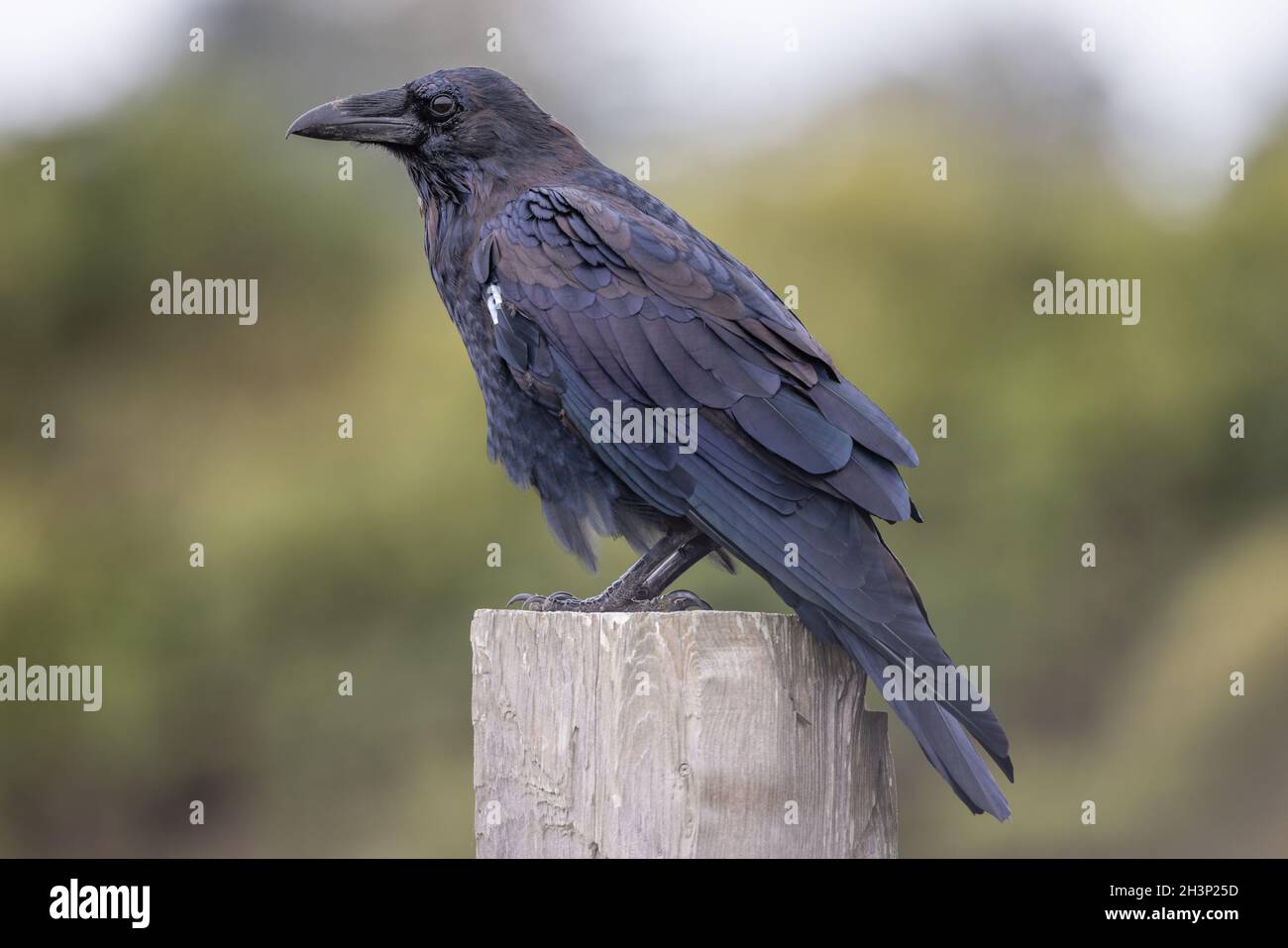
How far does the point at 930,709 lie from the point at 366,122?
9.15ft

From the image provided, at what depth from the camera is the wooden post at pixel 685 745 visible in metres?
3.17

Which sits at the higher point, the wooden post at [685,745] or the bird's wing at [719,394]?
the bird's wing at [719,394]

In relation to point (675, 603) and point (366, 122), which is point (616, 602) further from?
point (366, 122)

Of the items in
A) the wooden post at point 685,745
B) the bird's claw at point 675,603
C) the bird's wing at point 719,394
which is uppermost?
the bird's wing at point 719,394

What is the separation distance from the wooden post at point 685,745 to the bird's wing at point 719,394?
198 millimetres

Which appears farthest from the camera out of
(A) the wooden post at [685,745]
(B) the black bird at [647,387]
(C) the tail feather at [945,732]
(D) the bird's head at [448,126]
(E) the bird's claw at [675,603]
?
(D) the bird's head at [448,126]

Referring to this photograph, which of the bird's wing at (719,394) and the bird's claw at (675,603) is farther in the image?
the bird's claw at (675,603)

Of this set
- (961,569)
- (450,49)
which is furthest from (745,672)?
(450,49)

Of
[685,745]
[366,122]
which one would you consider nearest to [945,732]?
[685,745]

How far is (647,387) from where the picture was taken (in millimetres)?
3928

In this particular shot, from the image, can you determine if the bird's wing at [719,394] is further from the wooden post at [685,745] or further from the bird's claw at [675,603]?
the bird's claw at [675,603]

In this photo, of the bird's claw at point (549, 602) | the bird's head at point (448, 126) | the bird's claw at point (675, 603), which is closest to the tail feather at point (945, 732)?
the bird's claw at point (675, 603)

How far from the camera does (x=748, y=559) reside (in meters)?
3.70

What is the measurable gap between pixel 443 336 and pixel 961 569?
377 centimetres
